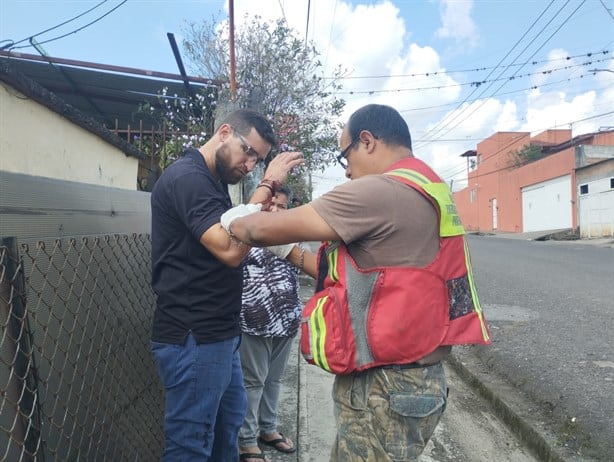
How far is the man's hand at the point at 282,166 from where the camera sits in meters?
2.22

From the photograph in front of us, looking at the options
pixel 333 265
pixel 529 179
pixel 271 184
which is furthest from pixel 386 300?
pixel 529 179

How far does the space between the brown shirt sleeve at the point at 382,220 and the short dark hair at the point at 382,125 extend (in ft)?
0.73

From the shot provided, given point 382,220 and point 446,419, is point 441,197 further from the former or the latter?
point 446,419

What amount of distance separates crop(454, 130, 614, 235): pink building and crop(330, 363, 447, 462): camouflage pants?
24.5 m

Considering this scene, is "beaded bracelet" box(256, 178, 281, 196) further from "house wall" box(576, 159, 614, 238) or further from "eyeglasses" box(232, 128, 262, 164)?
"house wall" box(576, 159, 614, 238)

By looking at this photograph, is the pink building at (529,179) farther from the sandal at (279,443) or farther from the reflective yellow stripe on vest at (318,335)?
the reflective yellow stripe on vest at (318,335)

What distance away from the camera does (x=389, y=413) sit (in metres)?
1.68

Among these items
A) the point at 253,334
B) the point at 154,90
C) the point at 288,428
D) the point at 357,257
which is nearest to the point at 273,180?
the point at 357,257

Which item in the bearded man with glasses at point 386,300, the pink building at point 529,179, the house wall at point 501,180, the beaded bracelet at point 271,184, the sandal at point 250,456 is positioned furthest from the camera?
the house wall at point 501,180

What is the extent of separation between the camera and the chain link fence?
151 centimetres

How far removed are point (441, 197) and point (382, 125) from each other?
33cm

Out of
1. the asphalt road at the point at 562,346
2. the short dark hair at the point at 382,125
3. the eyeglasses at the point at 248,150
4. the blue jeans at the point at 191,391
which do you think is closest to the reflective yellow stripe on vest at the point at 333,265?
the short dark hair at the point at 382,125

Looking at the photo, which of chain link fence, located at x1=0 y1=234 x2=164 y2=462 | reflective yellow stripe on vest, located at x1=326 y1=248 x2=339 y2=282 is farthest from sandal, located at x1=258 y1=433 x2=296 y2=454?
reflective yellow stripe on vest, located at x1=326 y1=248 x2=339 y2=282

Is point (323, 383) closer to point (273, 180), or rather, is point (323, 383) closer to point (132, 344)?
point (132, 344)
